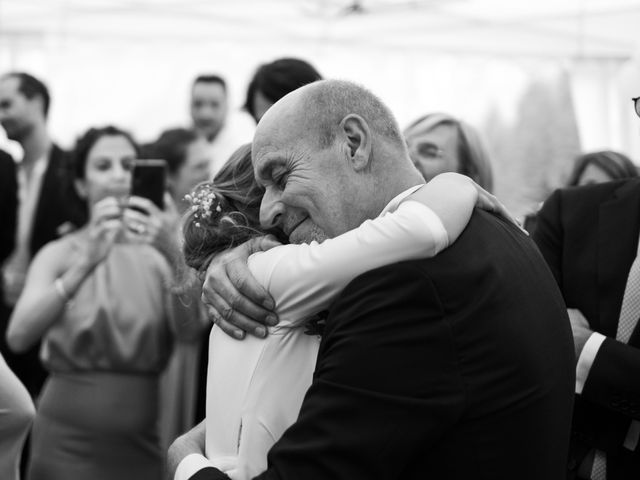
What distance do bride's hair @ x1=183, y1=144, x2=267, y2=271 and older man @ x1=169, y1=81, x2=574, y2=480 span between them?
315 mm

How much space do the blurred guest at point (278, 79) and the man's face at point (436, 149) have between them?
510 millimetres

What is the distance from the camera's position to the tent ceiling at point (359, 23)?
25.3 ft

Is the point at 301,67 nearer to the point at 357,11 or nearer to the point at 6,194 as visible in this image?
the point at 6,194

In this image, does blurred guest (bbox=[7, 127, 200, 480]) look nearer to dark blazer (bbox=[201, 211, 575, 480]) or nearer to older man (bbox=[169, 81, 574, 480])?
older man (bbox=[169, 81, 574, 480])

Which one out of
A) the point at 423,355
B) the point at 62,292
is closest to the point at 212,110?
the point at 62,292

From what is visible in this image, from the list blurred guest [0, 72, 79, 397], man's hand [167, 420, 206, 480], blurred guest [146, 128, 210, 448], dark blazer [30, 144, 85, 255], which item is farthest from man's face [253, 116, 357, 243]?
dark blazer [30, 144, 85, 255]

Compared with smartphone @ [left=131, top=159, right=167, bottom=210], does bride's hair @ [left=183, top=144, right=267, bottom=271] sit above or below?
above

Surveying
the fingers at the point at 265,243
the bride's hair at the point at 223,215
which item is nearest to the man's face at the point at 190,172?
the bride's hair at the point at 223,215

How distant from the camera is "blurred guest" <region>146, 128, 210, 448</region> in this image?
196 inches

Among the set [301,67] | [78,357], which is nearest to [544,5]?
[301,67]

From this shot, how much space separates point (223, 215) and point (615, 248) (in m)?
1.06

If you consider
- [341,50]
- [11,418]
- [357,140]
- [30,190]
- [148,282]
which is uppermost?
[341,50]

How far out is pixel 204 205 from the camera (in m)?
2.28

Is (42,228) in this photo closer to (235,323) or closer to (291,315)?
(235,323)
